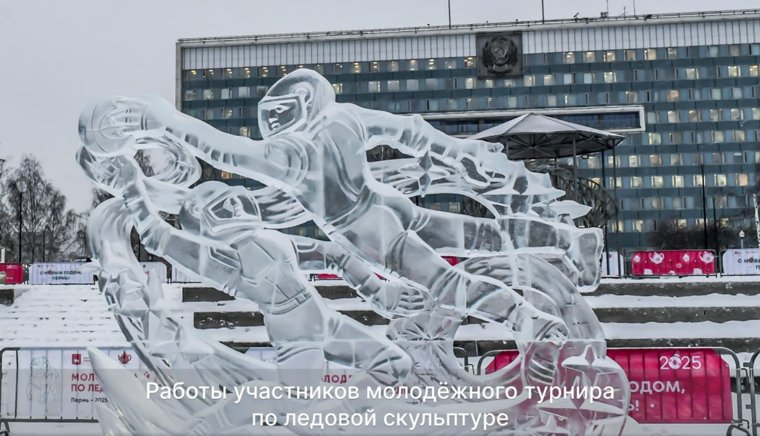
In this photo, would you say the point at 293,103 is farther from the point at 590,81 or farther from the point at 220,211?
the point at 590,81

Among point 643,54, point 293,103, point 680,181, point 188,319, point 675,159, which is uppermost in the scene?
point 643,54

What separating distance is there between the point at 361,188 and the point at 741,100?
78021 mm

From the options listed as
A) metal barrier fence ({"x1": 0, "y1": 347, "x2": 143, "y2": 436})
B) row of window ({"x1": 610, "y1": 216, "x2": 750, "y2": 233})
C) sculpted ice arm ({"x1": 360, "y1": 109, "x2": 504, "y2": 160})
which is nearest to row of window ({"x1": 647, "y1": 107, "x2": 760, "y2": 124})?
row of window ({"x1": 610, "y1": 216, "x2": 750, "y2": 233})

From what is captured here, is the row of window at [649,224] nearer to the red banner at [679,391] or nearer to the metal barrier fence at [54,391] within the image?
the red banner at [679,391]

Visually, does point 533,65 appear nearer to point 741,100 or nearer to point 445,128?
point 445,128

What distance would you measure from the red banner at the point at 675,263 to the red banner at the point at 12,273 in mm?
20282

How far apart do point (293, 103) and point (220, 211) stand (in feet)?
4.16

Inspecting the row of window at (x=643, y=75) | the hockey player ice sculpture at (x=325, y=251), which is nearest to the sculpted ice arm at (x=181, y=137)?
the hockey player ice sculpture at (x=325, y=251)

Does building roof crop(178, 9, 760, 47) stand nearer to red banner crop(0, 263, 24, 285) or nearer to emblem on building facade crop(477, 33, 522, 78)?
emblem on building facade crop(477, 33, 522, 78)

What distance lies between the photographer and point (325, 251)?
8141 millimetres

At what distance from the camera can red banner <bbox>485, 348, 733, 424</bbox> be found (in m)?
10.1

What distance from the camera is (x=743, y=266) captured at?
2516 centimetres

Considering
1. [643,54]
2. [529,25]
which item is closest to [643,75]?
[643,54]

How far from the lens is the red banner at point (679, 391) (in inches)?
399
